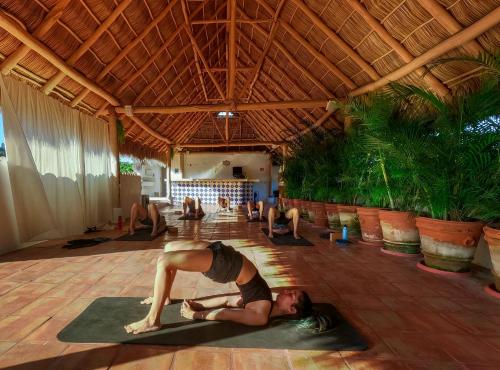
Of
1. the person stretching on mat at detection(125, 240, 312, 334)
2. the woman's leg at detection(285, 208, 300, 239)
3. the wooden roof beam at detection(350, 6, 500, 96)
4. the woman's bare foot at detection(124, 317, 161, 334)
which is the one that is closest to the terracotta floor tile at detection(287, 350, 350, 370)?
the person stretching on mat at detection(125, 240, 312, 334)

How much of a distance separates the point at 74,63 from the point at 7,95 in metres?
1.34

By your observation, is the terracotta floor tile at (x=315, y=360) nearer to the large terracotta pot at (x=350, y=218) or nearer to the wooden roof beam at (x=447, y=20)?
the large terracotta pot at (x=350, y=218)

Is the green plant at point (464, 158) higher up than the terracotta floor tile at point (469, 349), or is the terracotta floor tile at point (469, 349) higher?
the green plant at point (464, 158)

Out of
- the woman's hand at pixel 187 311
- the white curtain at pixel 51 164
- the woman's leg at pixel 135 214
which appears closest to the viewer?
the woman's hand at pixel 187 311

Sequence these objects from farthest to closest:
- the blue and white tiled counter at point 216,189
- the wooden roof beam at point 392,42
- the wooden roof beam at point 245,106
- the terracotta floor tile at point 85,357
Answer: the blue and white tiled counter at point 216,189 → the wooden roof beam at point 245,106 → the wooden roof beam at point 392,42 → the terracotta floor tile at point 85,357

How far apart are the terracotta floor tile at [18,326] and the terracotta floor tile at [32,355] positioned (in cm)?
14

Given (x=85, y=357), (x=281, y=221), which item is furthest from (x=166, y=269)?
(x=281, y=221)

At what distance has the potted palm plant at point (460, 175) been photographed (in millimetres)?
2533

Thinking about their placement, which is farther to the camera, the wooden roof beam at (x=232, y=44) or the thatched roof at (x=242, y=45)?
the wooden roof beam at (x=232, y=44)

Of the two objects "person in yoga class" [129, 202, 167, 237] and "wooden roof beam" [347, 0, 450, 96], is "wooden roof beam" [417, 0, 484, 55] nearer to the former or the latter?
"wooden roof beam" [347, 0, 450, 96]

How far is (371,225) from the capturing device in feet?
13.9

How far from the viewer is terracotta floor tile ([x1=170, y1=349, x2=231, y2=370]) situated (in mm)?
1429

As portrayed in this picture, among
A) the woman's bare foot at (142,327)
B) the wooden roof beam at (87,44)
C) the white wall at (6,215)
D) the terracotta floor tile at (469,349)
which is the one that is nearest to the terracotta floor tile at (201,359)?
the woman's bare foot at (142,327)

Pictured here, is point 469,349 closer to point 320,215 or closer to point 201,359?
point 201,359
